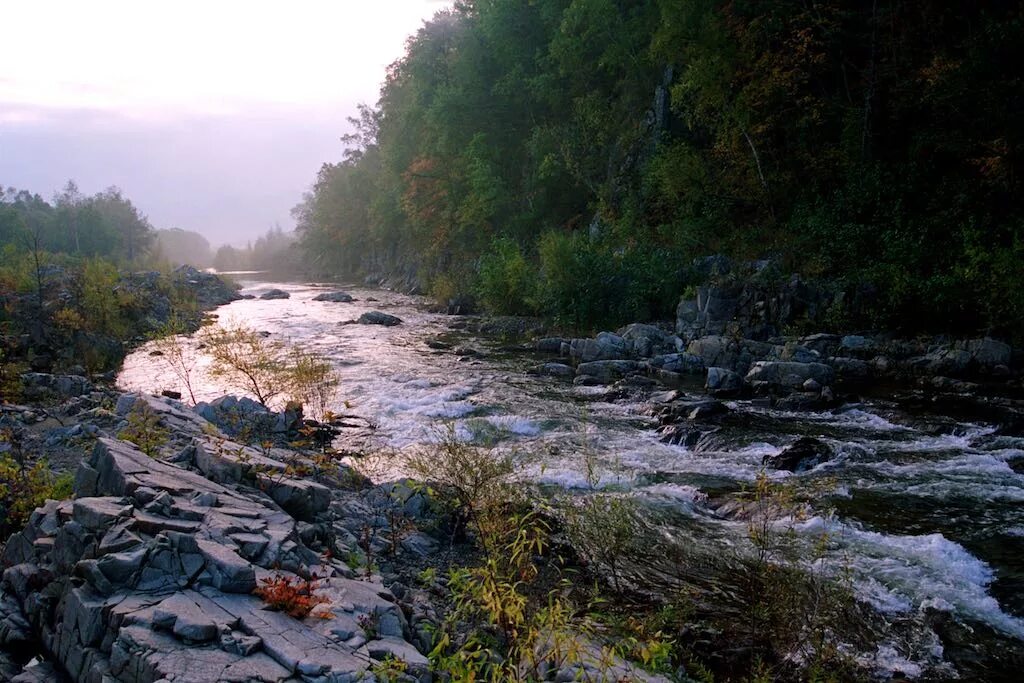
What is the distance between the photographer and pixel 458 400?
14.9 meters

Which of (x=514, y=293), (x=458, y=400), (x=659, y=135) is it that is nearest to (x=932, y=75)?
(x=659, y=135)

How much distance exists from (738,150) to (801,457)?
18844 millimetres

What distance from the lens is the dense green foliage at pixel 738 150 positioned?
1819 centimetres

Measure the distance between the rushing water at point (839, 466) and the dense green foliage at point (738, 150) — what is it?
6.26 meters

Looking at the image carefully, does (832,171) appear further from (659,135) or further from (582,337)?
(582,337)

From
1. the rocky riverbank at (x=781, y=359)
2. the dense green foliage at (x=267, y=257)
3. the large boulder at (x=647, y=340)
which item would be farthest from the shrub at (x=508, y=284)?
the dense green foliage at (x=267, y=257)

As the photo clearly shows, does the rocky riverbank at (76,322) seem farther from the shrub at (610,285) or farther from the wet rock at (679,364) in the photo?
the shrub at (610,285)

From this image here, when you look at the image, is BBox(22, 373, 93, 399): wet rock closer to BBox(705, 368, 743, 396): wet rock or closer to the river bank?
the river bank

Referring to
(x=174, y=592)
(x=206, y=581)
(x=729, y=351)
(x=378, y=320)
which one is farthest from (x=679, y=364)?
(x=378, y=320)

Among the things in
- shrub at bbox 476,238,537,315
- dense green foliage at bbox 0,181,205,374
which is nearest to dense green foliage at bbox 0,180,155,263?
dense green foliage at bbox 0,181,205,374

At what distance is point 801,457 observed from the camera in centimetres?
1035

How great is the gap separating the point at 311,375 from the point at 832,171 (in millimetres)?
20975

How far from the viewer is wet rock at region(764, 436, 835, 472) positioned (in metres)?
10.2

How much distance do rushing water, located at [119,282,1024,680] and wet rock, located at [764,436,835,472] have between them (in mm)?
182
